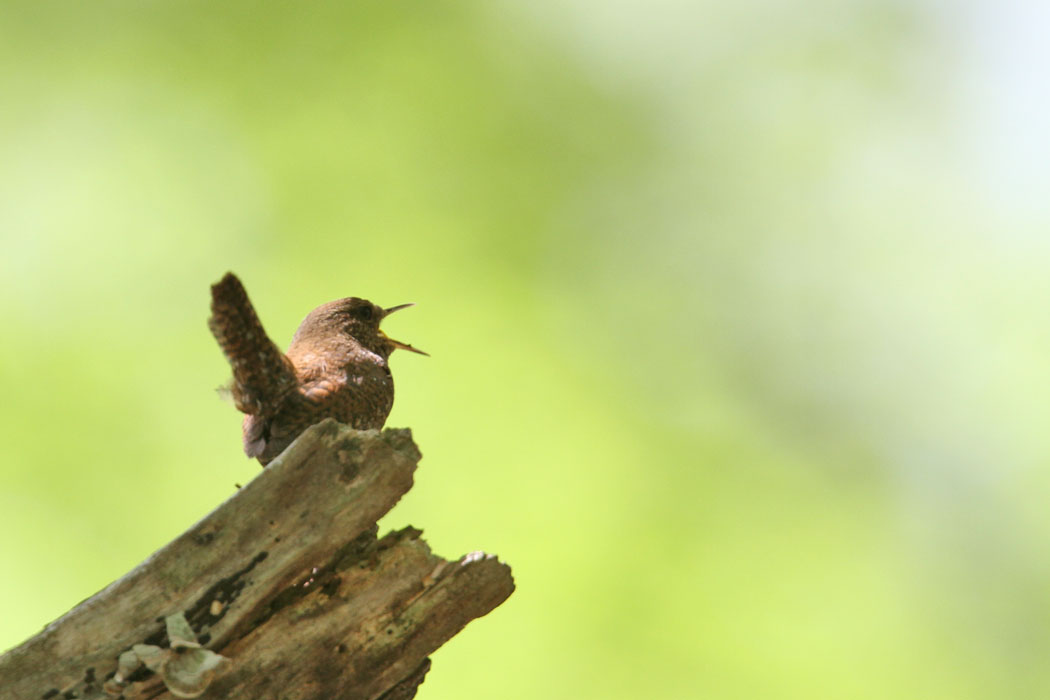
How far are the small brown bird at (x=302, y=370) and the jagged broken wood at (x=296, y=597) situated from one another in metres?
0.33

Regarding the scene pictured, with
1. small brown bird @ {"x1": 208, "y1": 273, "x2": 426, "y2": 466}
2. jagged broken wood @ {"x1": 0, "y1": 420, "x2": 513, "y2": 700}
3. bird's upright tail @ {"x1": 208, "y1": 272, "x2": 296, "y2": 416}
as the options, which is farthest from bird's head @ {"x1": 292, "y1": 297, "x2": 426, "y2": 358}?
jagged broken wood @ {"x1": 0, "y1": 420, "x2": 513, "y2": 700}

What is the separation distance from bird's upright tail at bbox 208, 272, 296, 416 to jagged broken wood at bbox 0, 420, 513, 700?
32 cm

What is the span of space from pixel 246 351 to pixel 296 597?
53 cm

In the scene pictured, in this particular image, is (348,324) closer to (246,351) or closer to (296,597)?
(246,351)

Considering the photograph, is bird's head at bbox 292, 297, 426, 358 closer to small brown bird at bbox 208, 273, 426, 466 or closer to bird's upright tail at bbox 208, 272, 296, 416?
small brown bird at bbox 208, 273, 426, 466

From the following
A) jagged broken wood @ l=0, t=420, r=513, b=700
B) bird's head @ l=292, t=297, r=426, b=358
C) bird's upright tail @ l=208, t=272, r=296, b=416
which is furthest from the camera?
bird's head @ l=292, t=297, r=426, b=358

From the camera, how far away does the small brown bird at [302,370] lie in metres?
2.25

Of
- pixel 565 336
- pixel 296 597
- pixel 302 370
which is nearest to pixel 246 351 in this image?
pixel 302 370

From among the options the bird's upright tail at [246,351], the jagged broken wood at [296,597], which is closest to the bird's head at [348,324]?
the bird's upright tail at [246,351]

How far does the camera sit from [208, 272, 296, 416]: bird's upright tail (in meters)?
2.20

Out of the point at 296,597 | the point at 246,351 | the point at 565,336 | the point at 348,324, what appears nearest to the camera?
the point at 296,597

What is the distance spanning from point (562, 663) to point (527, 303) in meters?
1.59

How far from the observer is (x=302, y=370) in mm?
2553

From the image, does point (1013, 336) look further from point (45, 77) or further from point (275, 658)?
point (45, 77)
